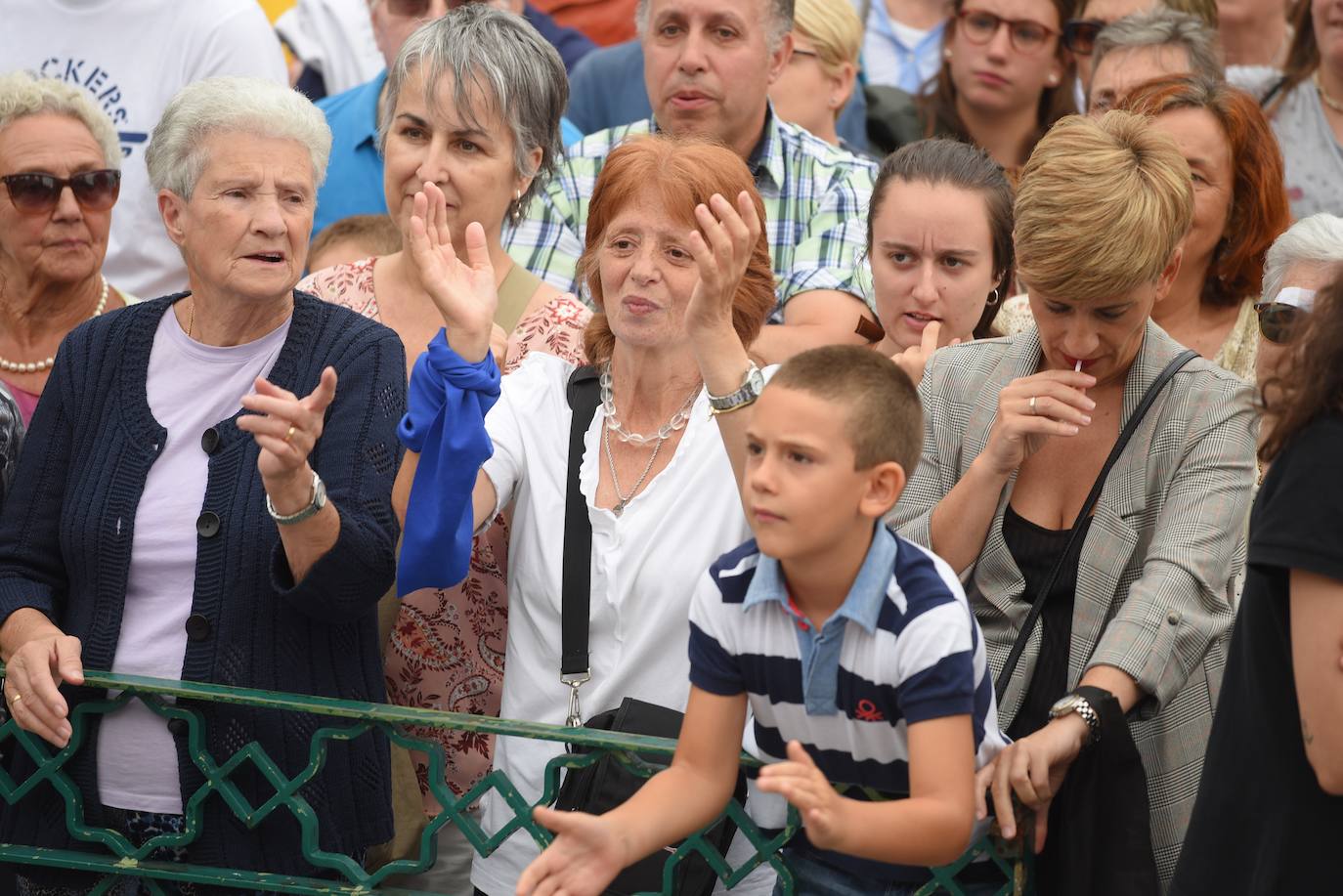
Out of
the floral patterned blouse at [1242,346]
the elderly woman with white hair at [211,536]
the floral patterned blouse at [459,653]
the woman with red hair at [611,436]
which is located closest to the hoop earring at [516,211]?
the floral patterned blouse at [459,653]

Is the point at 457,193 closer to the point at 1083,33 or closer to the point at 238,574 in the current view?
the point at 238,574

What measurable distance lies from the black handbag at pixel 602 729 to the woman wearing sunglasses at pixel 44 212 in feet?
5.55

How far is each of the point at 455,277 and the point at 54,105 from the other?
1.58 metres

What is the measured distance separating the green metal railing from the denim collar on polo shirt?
0.25 m

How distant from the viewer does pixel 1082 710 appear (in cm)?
298

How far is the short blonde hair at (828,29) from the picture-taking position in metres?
5.93

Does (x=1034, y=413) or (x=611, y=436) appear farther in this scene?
(x=611, y=436)

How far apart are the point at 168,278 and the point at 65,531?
237cm

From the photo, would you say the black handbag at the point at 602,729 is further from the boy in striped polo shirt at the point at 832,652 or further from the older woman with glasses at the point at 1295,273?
the older woman with glasses at the point at 1295,273

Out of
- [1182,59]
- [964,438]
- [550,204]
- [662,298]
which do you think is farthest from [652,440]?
[1182,59]

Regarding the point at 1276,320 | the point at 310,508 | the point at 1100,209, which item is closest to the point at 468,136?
the point at 310,508

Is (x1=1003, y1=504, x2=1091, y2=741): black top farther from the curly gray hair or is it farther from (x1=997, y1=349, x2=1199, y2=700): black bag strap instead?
the curly gray hair

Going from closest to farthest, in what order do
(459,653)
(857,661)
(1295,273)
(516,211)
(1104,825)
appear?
(857,661) → (1104,825) → (1295,273) → (459,653) → (516,211)

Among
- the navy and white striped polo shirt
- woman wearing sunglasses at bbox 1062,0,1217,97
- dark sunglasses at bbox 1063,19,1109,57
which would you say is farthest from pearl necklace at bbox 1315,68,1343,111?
the navy and white striped polo shirt
